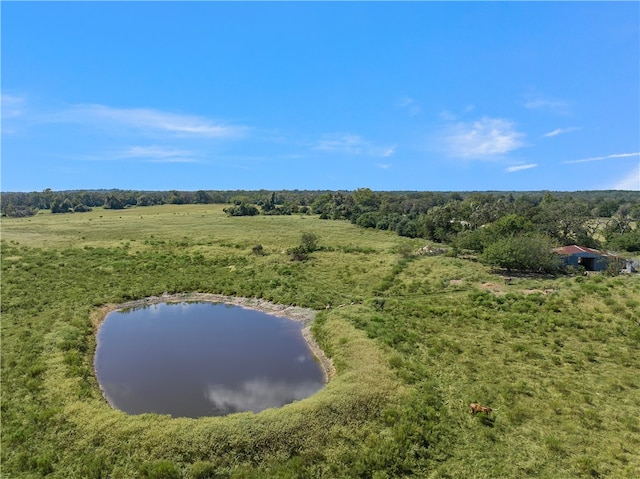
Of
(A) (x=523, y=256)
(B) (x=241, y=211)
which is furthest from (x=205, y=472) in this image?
(B) (x=241, y=211)

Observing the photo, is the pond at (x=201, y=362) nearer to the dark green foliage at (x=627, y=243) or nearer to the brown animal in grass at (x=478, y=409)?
the brown animal in grass at (x=478, y=409)

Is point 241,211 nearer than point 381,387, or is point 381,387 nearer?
point 381,387

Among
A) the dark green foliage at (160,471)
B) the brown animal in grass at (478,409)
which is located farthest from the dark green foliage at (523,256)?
the dark green foliage at (160,471)

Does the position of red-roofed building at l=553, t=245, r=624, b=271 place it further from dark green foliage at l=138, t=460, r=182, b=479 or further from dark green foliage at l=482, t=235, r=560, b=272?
dark green foliage at l=138, t=460, r=182, b=479

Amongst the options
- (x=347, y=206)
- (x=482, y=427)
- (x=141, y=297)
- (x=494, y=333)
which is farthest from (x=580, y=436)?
(x=347, y=206)

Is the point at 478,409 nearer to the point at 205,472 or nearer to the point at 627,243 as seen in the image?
the point at 205,472

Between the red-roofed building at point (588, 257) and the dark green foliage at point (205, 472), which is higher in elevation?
the red-roofed building at point (588, 257)

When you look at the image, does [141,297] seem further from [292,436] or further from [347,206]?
[347,206]
